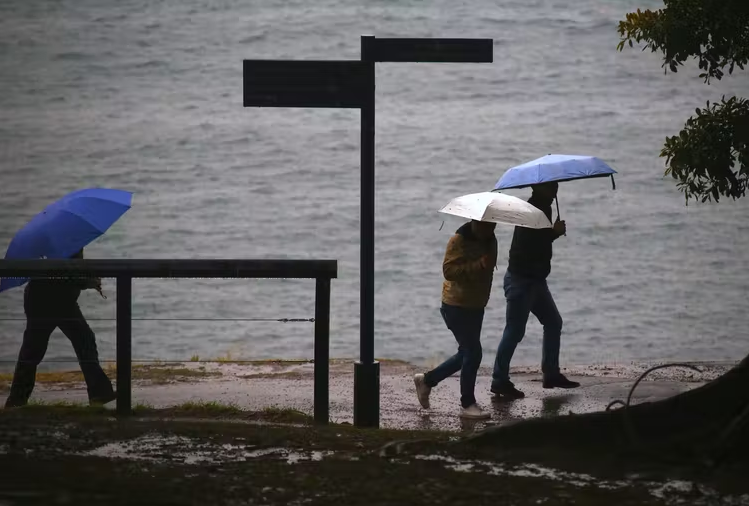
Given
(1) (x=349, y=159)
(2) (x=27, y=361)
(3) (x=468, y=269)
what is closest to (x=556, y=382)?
(3) (x=468, y=269)

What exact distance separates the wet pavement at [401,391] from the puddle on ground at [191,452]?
1.81m

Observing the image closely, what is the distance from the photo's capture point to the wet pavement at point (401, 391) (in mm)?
7852

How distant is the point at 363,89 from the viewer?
23.5 feet

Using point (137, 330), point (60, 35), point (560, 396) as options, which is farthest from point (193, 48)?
point (560, 396)

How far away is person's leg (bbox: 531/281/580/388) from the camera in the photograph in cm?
879

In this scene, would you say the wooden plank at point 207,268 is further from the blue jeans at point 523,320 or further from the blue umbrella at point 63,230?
the blue jeans at point 523,320

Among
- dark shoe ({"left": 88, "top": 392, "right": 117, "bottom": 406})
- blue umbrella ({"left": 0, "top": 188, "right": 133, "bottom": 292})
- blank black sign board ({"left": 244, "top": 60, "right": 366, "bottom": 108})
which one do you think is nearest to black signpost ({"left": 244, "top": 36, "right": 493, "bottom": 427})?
blank black sign board ({"left": 244, "top": 60, "right": 366, "bottom": 108})

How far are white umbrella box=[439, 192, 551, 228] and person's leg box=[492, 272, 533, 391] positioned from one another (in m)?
0.74

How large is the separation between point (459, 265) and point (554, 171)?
1.54 meters

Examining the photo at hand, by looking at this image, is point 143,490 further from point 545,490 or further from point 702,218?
point 702,218

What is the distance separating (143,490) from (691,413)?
2.69m

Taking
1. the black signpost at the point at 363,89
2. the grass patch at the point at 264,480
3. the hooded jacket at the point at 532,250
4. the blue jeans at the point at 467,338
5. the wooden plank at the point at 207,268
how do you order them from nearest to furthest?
the grass patch at the point at 264,480, the wooden plank at the point at 207,268, the black signpost at the point at 363,89, the blue jeans at the point at 467,338, the hooded jacket at the point at 532,250

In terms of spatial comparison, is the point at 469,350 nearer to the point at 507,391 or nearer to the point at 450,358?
the point at 450,358

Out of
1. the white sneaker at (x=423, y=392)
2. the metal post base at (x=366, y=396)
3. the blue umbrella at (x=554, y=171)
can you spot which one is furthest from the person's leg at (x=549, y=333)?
the metal post base at (x=366, y=396)
